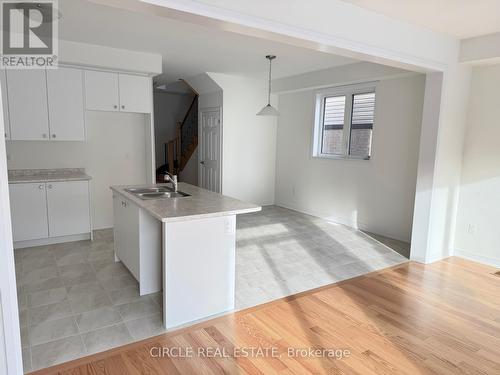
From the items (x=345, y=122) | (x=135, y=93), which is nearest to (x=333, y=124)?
(x=345, y=122)

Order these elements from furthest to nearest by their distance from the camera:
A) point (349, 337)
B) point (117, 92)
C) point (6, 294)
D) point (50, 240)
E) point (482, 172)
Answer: point (117, 92) < point (50, 240) < point (482, 172) < point (349, 337) < point (6, 294)

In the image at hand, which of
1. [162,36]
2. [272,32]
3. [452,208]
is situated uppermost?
[162,36]

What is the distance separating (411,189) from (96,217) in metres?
4.61

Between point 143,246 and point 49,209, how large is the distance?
2.10m

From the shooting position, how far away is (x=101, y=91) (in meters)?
4.70

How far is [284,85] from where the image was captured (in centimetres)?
643

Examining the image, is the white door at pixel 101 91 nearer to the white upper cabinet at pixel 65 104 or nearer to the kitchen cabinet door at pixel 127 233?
the white upper cabinet at pixel 65 104

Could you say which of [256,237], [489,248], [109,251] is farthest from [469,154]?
[109,251]

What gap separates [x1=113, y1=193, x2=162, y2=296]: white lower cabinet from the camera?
118 inches

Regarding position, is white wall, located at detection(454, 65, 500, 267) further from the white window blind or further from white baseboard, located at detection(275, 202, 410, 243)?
the white window blind

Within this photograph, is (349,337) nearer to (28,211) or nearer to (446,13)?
(446,13)

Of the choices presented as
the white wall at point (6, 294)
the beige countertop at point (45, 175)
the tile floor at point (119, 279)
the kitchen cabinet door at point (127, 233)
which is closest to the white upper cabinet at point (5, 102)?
the beige countertop at point (45, 175)

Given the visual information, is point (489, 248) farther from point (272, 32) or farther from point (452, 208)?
point (272, 32)

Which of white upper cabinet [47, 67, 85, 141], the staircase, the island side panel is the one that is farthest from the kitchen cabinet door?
the staircase
